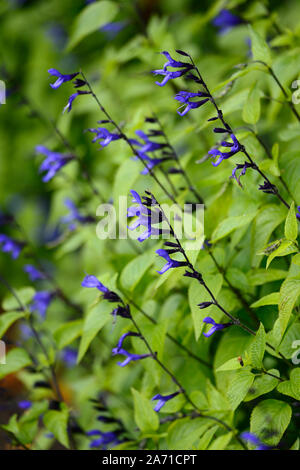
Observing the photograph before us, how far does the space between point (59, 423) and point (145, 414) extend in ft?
1.26

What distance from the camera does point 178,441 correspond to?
153cm

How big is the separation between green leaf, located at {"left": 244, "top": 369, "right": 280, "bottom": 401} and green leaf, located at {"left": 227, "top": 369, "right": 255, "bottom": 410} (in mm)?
83

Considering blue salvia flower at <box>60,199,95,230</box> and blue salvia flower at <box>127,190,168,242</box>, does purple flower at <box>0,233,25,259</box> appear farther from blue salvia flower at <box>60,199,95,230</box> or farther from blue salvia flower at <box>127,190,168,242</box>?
blue salvia flower at <box>127,190,168,242</box>

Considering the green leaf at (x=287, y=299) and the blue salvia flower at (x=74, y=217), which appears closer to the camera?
the green leaf at (x=287, y=299)

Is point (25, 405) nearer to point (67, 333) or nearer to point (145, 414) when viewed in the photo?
point (67, 333)

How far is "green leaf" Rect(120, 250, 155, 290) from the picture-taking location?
1665mm

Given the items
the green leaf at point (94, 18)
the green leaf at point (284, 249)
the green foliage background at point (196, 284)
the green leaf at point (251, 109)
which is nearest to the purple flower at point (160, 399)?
the green foliage background at point (196, 284)

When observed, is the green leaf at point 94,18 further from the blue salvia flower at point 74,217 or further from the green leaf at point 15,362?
the green leaf at point 15,362

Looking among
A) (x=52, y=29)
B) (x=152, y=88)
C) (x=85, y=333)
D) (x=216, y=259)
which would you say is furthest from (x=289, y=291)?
(x=52, y=29)

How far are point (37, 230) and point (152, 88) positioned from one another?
2194mm

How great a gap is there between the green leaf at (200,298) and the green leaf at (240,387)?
16 centimetres

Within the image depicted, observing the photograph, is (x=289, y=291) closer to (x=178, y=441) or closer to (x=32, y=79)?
(x=178, y=441)

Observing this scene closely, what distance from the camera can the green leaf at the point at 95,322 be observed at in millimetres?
1586

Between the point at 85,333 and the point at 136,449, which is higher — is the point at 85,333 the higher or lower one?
the higher one
